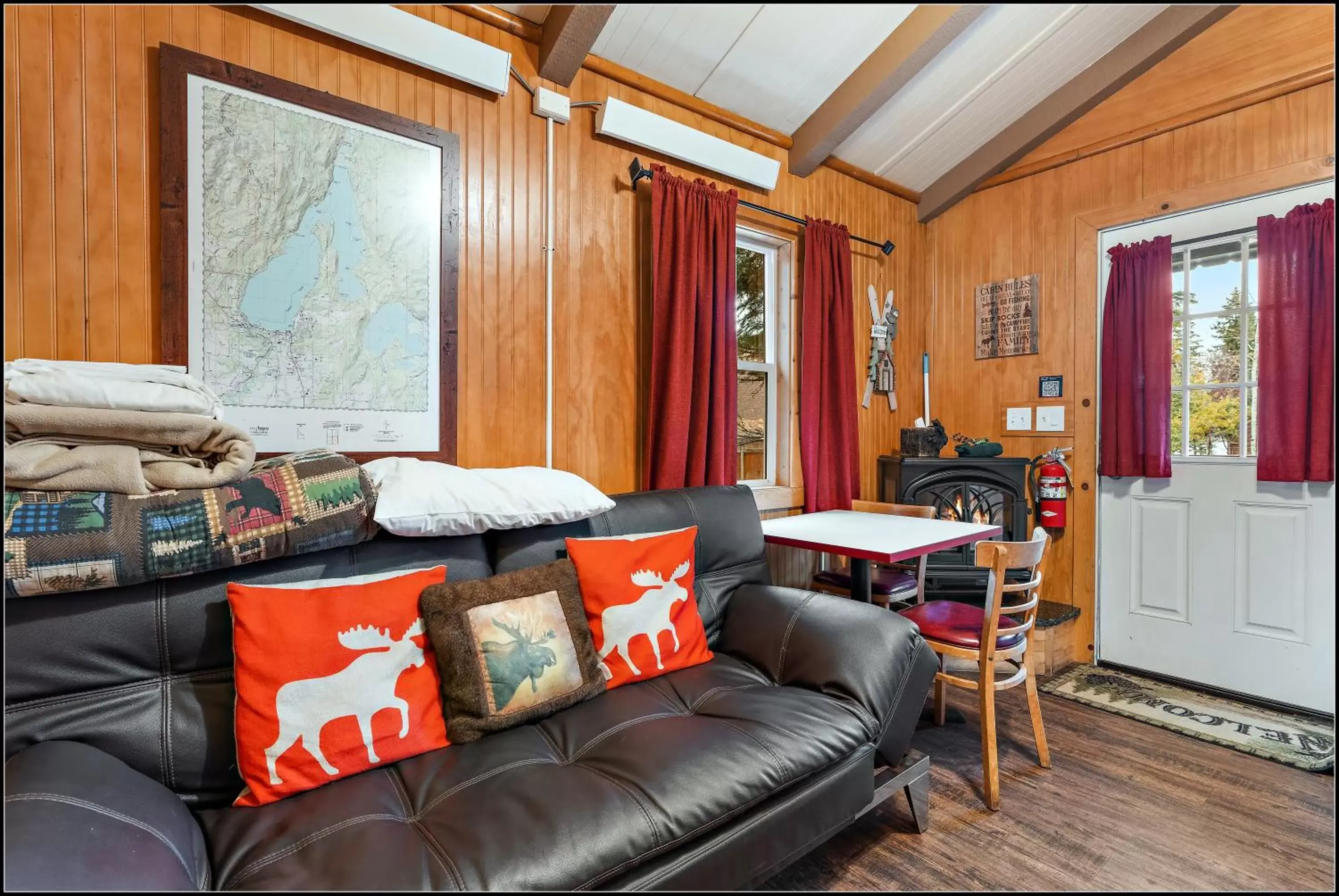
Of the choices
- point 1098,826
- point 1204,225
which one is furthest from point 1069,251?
point 1098,826

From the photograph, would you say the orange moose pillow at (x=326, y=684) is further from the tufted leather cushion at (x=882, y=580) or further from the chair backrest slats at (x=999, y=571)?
the tufted leather cushion at (x=882, y=580)

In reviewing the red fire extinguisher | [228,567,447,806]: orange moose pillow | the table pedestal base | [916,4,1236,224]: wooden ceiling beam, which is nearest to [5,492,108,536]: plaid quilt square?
[228,567,447,806]: orange moose pillow

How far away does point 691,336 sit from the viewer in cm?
246

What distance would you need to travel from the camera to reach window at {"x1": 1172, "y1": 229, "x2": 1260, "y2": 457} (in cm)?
265

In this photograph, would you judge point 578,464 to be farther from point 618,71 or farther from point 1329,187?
point 1329,187

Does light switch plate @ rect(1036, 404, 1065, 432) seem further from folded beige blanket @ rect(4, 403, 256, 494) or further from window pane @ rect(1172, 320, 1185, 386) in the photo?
folded beige blanket @ rect(4, 403, 256, 494)

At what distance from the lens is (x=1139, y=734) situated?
2309mm

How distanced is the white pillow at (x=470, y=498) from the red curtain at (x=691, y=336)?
0.65 m

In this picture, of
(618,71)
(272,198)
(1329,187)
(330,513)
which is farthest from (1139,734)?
(272,198)

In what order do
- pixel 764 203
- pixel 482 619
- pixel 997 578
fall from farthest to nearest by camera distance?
pixel 764 203 < pixel 997 578 < pixel 482 619

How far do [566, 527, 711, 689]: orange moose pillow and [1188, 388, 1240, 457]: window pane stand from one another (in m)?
2.58

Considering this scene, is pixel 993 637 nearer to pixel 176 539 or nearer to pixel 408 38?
pixel 176 539

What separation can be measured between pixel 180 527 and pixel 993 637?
2.14m

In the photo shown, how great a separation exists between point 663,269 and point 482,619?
5.12 feet
